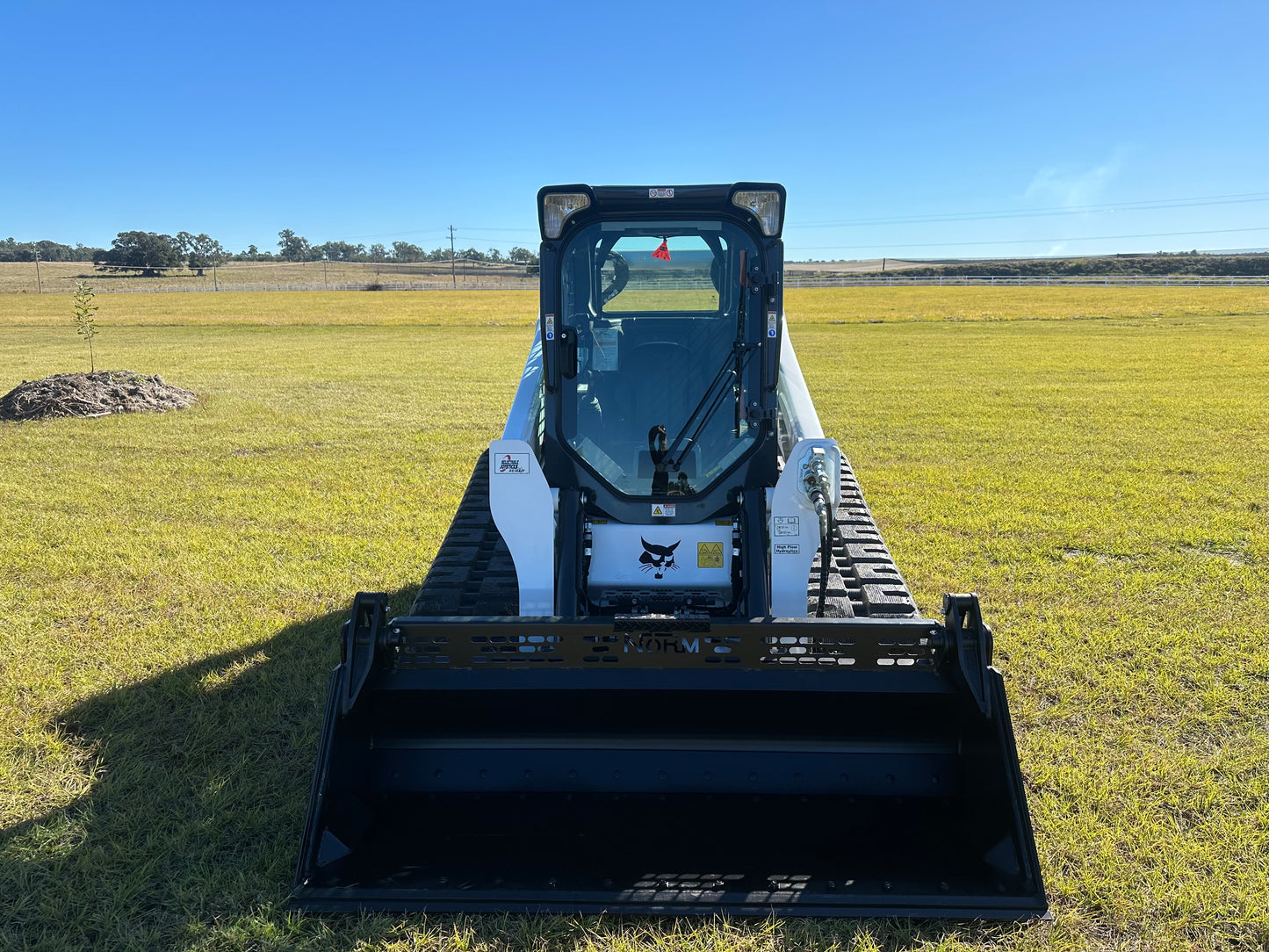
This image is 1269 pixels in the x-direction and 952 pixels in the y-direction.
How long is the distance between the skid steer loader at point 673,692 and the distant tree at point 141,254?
9627 centimetres

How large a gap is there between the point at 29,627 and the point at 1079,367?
1898 cm

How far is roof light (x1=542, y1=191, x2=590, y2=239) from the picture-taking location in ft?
14.8

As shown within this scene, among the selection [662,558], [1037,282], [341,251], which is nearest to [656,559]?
[662,558]

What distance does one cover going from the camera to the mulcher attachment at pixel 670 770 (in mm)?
3191

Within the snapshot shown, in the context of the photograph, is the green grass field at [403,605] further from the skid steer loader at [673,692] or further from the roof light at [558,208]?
the roof light at [558,208]

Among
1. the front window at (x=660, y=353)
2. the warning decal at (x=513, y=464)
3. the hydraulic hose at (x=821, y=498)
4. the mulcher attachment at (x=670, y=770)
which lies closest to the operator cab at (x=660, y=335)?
the front window at (x=660, y=353)

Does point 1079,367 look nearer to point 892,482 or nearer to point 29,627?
point 892,482

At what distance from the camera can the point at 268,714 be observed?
Result: 4660 millimetres

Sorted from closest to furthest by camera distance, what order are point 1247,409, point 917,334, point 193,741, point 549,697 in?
1. point 549,697
2. point 193,741
3. point 1247,409
4. point 917,334

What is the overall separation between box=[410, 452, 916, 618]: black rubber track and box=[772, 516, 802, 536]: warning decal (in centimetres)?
25

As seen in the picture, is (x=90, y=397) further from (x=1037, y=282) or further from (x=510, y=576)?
(x=1037, y=282)

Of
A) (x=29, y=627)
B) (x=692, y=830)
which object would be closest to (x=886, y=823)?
(x=692, y=830)

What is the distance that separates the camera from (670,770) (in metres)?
3.66

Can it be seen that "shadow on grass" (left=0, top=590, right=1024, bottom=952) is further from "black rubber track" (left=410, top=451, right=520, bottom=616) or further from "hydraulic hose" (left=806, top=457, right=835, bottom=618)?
"hydraulic hose" (left=806, top=457, right=835, bottom=618)
